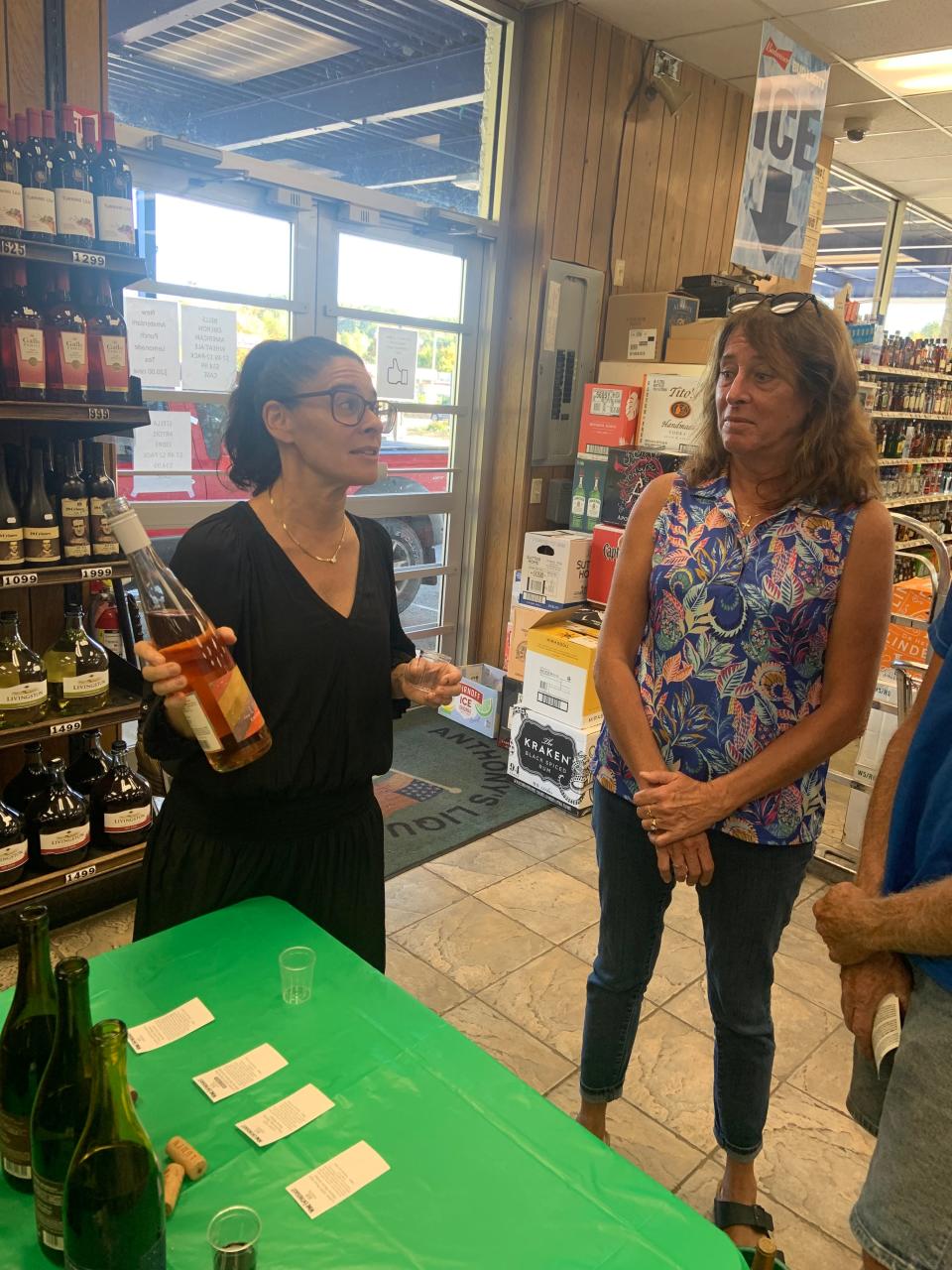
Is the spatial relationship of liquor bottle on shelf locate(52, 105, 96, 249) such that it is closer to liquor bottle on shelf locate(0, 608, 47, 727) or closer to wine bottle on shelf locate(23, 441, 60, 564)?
wine bottle on shelf locate(23, 441, 60, 564)

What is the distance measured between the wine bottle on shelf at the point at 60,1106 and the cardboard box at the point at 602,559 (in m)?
3.27

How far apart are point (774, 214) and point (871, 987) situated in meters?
3.37

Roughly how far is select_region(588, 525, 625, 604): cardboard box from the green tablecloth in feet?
9.49

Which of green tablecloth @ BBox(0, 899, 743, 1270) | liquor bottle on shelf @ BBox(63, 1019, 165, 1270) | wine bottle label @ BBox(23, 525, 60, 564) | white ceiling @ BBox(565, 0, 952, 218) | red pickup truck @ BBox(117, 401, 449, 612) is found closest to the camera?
liquor bottle on shelf @ BBox(63, 1019, 165, 1270)

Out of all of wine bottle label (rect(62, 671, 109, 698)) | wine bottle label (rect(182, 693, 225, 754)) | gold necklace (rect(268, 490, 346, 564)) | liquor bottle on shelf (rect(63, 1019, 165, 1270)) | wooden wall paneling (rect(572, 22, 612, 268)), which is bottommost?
wine bottle label (rect(62, 671, 109, 698))

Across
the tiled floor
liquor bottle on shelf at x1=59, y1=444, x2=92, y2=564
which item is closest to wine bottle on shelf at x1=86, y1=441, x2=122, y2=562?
liquor bottle on shelf at x1=59, y1=444, x2=92, y2=564

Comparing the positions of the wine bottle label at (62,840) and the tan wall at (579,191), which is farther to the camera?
the tan wall at (579,191)

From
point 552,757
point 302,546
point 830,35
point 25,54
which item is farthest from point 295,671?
point 830,35

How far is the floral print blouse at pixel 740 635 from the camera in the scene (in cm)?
145

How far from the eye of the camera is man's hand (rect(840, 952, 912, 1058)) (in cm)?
112

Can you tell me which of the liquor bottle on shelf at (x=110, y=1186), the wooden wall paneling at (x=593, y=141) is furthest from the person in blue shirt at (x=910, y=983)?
the wooden wall paneling at (x=593, y=141)

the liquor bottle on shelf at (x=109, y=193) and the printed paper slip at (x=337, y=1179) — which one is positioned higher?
the liquor bottle on shelf at (x=109, y=193)

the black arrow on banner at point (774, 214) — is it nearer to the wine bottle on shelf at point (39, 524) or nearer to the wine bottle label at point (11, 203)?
the wine bottle label at point (11, 203)

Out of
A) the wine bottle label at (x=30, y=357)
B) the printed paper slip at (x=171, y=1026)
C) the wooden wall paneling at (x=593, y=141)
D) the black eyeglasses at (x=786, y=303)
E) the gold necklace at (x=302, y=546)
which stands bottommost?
the printed paper slip at (x=171, y=1026)
